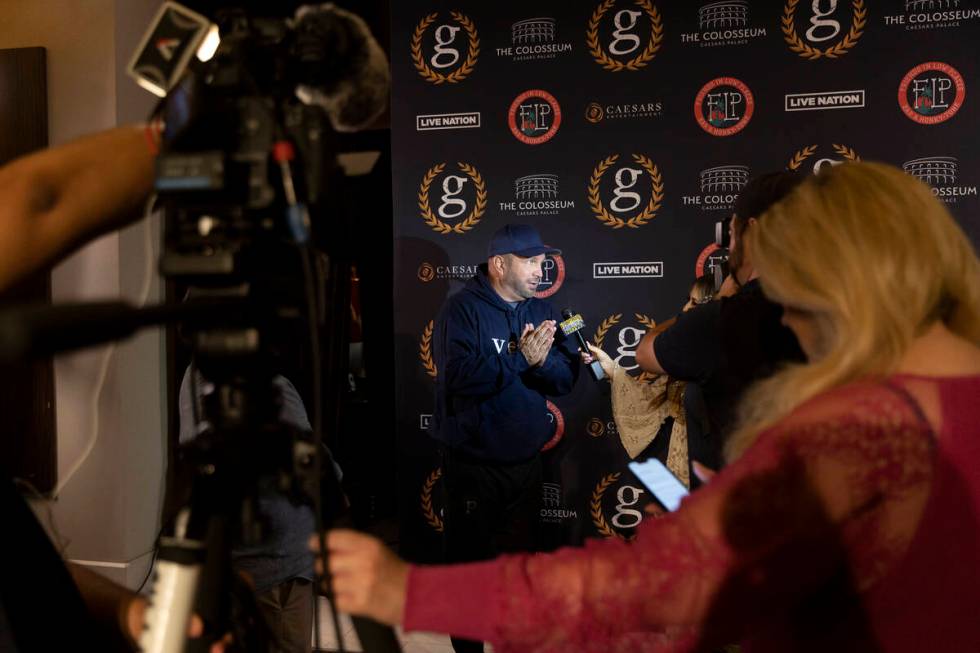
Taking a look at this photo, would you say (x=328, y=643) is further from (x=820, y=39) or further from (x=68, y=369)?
(x=820, y=39)

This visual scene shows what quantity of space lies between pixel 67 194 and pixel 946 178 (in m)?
3.38

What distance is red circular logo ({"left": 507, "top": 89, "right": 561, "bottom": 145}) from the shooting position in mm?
3355

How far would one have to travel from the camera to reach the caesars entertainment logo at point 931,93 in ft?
9.84

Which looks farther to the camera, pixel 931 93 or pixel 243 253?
pixel 931 93

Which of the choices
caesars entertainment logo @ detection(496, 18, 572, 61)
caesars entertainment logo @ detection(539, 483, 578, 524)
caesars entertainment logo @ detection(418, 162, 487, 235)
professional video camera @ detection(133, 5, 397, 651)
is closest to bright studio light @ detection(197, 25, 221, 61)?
professional video camera @ detection(133, 5, 397, 651)

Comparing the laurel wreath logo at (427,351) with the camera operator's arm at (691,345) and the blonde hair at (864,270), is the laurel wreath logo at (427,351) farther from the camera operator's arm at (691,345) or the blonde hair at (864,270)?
the blonde hair at (864,270)

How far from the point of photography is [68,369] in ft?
10.7

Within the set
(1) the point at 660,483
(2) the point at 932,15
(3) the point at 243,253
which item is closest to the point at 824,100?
(2) the point at 932,15

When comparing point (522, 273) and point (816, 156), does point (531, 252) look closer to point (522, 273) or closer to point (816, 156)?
point (522, 273)

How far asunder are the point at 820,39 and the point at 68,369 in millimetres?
3737

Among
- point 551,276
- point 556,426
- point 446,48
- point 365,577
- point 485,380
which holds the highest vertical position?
point 446,48

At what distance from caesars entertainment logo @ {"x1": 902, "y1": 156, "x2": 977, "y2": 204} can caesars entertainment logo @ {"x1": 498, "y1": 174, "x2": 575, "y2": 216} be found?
151 cm

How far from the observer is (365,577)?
72 cm

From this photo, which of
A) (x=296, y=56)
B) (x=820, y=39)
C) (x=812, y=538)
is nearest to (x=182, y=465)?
(x=296, y=56)
